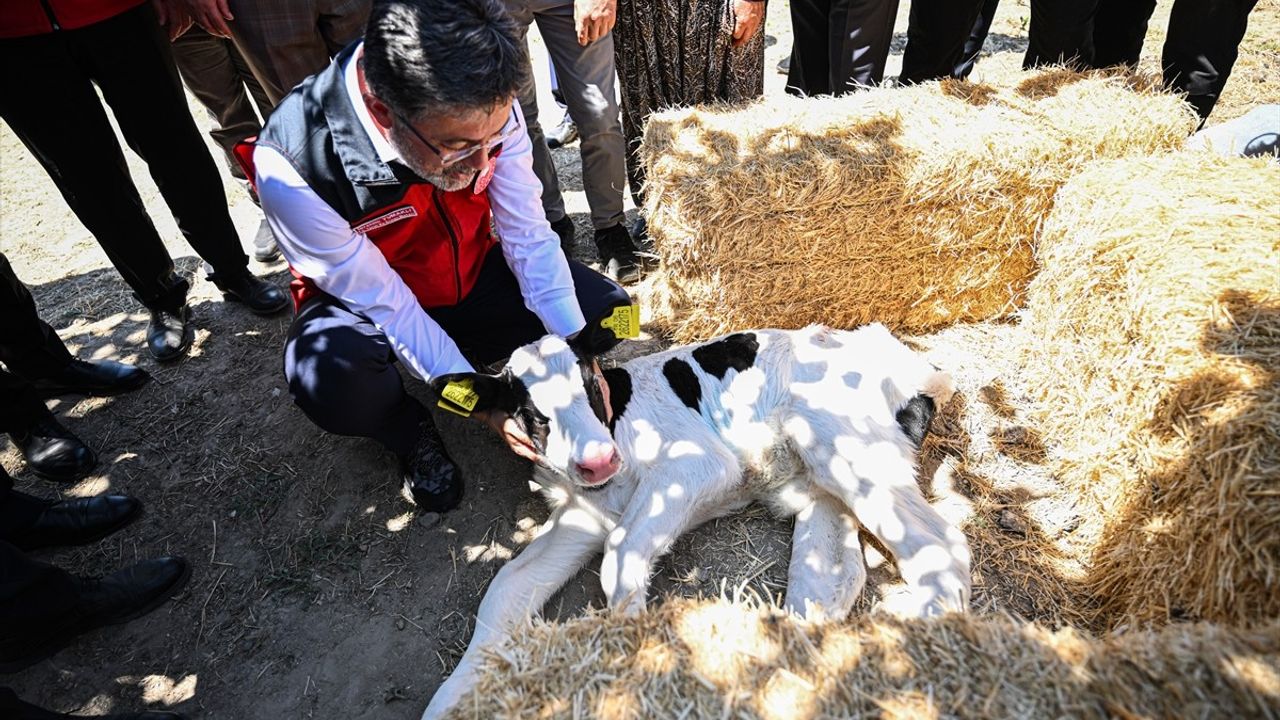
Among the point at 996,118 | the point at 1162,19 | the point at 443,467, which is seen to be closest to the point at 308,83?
the point at 443,467

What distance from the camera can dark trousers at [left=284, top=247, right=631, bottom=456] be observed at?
320 cm

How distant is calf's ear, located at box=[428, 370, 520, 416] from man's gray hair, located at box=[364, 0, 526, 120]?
44.9 inches

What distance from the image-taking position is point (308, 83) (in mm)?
3031

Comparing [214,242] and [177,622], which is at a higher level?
[214,242]

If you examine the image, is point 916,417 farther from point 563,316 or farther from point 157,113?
point 157,113

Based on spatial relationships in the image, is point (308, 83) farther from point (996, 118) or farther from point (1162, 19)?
point (1162, 19)

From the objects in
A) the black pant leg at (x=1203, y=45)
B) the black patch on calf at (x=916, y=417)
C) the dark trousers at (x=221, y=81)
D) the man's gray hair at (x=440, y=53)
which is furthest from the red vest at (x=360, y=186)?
the black pant leg at (x=1203, y=45)

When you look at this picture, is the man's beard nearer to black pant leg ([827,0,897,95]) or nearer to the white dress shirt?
the white dress shirt

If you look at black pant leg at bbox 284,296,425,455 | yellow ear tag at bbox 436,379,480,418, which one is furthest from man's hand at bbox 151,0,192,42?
yellow ear tag at bbox 436,379,480,418

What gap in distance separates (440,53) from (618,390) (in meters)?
1.97

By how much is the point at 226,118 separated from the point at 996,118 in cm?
595

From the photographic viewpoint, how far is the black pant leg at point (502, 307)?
151 inches

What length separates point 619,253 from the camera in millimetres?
5297

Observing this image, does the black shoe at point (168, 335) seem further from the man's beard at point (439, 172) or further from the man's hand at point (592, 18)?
the man's hand at point (592, 18)
